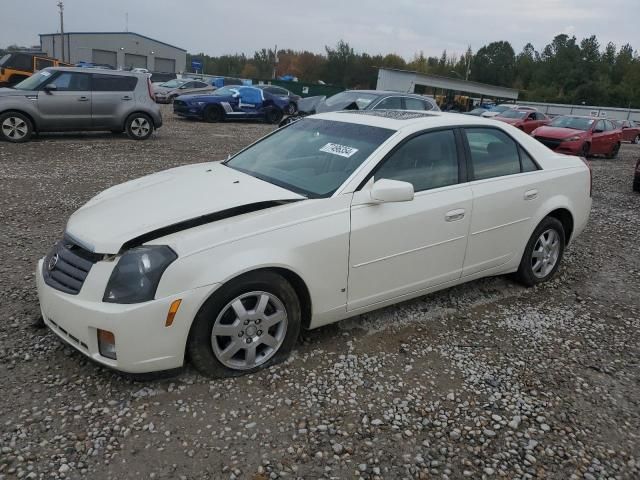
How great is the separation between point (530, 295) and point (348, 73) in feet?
289

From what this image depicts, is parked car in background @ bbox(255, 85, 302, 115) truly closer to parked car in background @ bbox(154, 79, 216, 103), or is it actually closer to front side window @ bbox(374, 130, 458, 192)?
parked car in background @ bbox(154, 79, 216, 103)

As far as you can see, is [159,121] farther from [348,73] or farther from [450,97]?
[348,73]

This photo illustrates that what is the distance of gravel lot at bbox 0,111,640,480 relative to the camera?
2453mm

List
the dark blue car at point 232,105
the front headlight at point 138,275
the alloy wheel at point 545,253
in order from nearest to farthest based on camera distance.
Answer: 1. the front headlight at point 138,275
2. the alloy wheel at point 545,253
3. the dark blue car at point 232,105

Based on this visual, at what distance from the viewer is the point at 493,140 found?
4180 millimetres

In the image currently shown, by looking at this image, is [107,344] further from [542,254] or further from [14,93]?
[14,93]

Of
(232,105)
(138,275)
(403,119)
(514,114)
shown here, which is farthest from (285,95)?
(138,275)

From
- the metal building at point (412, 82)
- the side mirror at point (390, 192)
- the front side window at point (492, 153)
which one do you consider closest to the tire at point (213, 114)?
the front side window at point (492, 153)

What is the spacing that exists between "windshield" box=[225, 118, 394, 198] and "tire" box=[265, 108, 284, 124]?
16.7m

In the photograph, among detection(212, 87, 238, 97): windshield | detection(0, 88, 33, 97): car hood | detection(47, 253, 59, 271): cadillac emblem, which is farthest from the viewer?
detection(212, 87, 238, 97): windshield

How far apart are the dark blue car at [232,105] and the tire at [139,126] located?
5.87m

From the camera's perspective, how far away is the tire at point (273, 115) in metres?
20.4

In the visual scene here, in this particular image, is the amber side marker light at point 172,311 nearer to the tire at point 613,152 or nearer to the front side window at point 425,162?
the front side window at point 425,162

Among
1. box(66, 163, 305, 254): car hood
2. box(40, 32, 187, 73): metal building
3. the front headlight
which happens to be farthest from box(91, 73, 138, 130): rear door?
box(40, 32, 187, 73): metal building
